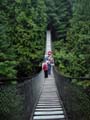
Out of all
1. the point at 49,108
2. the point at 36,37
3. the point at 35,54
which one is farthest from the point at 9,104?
the point at 36,37

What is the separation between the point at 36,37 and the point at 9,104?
26.8 meters

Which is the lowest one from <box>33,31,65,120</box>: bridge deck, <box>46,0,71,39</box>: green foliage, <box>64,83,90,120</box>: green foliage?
<box>33,31,65,120</box>: bridge deck

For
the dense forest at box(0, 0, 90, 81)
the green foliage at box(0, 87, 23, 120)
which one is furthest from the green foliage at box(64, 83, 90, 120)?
the dense forest at box(0, 0, 90, 81)

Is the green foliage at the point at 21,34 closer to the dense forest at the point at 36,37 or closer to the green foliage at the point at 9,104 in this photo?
the dense forest at the point at 36,37

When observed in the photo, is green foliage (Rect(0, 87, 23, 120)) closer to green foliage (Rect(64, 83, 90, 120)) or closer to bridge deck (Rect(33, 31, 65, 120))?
green foliage (Rect(64, 83, 90, 120))

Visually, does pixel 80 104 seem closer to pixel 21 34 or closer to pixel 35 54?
pixel 35 54

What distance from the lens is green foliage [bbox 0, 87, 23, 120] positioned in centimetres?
525

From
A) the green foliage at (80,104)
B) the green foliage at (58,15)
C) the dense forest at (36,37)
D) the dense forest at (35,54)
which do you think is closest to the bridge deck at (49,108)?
the dense forest at (35,54)

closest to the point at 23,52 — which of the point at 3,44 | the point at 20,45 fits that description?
the point at 20,45

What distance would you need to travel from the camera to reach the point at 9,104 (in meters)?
5.45

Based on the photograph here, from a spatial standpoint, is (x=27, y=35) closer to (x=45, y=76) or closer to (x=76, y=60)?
(x=45, y=76)

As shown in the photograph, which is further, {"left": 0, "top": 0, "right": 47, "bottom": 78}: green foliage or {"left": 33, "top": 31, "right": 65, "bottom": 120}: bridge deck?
{"left": 0, "top": 0, "right": 47, "bottom": 78}: green foliage

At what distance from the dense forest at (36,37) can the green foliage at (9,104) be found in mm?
7886

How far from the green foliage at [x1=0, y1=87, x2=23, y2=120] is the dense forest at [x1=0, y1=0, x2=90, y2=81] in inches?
310
